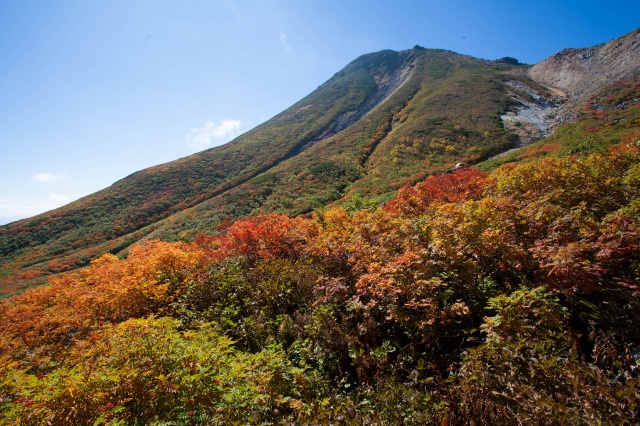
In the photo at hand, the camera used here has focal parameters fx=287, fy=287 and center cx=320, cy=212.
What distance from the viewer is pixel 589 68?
50719 mm

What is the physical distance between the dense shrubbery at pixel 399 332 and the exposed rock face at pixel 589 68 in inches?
1893

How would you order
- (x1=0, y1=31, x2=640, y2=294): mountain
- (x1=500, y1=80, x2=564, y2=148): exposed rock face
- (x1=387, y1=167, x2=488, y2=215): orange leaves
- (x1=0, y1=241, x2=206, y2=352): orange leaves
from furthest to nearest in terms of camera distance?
(x1=500, y1=80, x2=564, y2=148): exposed rock face → (x1=0, y1=31, x2=640, y2=294): mountain → (x1=387, y1=167, x2=488, y2=215): orange leaves → (x1=0, y1=241, x2=206, y2=352): orange leaves

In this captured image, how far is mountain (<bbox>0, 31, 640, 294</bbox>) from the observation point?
2988cm

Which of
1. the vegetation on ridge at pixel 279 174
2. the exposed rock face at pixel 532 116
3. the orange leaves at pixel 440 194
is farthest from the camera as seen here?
the exposed rock face at pixel 532 116

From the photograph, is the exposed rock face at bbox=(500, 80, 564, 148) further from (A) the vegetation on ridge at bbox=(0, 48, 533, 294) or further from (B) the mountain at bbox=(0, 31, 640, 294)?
(A) the vegetation on ridge at bbox=(0, 48, 533, 294)

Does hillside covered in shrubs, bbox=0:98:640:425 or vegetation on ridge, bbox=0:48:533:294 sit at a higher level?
vegetation on ridge, bbox=0:48:533:294

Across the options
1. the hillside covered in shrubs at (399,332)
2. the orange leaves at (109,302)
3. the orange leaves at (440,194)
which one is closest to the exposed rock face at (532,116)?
the orange leaves at (440,194)

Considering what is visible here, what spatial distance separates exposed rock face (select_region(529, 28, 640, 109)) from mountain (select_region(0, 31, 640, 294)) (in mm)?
262

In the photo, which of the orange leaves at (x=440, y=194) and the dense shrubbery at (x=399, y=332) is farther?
the orange leaves at (x=440, y=194)

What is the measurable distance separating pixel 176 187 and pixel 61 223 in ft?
49.1

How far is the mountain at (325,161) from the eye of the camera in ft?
98.0

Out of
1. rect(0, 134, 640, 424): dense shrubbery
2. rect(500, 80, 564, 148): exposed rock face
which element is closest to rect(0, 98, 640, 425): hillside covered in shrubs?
rect(0, 134, 640, 424): dense shrubbery

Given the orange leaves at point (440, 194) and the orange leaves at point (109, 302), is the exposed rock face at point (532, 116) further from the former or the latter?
the orange leaves at point (109, 302)

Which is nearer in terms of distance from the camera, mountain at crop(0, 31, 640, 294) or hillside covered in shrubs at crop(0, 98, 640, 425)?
hillside covered in shrubs at crop(0, 98, 640, 425)
